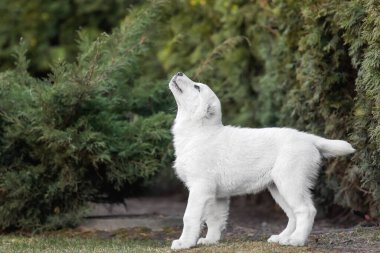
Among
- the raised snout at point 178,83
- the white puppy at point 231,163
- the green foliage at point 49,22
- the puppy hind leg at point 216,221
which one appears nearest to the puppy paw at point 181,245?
the white puppy at point 231,163

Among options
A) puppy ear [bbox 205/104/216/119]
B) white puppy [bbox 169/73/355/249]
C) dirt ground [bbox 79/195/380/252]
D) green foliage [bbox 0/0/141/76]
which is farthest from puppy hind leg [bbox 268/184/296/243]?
green foliage [bbox 0/0/141/76]

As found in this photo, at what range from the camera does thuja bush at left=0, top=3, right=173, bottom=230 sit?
8.29m

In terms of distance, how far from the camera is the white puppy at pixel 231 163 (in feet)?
20.5

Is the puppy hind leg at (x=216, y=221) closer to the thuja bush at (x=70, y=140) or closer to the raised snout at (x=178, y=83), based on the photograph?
the raised snout at (x=178, y=83)

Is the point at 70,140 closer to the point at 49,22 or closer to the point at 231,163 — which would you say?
the point at 231,163

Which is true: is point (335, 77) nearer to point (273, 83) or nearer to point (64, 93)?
point (273, 83)

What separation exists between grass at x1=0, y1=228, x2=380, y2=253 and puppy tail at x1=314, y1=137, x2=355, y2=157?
818 millimetres

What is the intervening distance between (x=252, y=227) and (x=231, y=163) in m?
3.13

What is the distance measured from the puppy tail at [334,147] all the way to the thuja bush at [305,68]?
2.35ft

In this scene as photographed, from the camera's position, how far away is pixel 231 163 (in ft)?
21.3

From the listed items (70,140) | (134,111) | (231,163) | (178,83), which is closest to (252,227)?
(134,111)

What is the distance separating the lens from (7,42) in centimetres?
1477

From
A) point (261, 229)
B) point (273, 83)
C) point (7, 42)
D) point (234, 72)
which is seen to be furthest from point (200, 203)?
point (7, 42)

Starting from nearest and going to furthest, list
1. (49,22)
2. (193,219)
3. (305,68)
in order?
(193,219) → (305,68) → (49,22)
